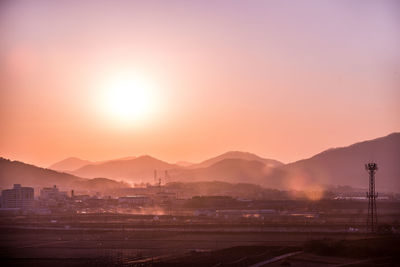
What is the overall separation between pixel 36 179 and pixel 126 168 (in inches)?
3220

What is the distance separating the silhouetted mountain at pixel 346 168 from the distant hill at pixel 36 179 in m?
28.2

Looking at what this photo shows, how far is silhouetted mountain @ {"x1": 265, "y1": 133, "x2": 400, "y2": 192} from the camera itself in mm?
99188

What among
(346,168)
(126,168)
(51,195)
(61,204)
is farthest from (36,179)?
(126,168)

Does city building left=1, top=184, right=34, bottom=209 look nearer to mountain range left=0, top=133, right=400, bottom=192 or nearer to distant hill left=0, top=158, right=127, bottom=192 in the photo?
distant hill left=0, top=158, right=127, bottom=192

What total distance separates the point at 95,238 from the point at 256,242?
278 inches

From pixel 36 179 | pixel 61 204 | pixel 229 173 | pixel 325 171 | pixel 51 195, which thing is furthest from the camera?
pixel 229 173

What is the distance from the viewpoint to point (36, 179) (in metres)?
96.1

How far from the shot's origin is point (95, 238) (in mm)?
26328

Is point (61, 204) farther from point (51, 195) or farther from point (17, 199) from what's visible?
point (51, 195)

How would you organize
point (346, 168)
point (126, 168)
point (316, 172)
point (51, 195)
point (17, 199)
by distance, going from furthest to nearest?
point (126, 168)
point (316, 172)
point (346, 168)
point (51, 195)
point (17, 199)

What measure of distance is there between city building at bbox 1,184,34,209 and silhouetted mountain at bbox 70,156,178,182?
10508 centimetres

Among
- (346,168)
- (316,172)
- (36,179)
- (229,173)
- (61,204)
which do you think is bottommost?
(61,204)

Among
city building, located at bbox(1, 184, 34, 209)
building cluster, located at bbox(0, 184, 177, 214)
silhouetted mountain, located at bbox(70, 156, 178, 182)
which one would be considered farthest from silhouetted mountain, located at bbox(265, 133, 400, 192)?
city building, located at bbox(1, 184, 34, 209)

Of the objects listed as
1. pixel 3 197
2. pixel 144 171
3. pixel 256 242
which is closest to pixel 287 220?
pixel 256 242
